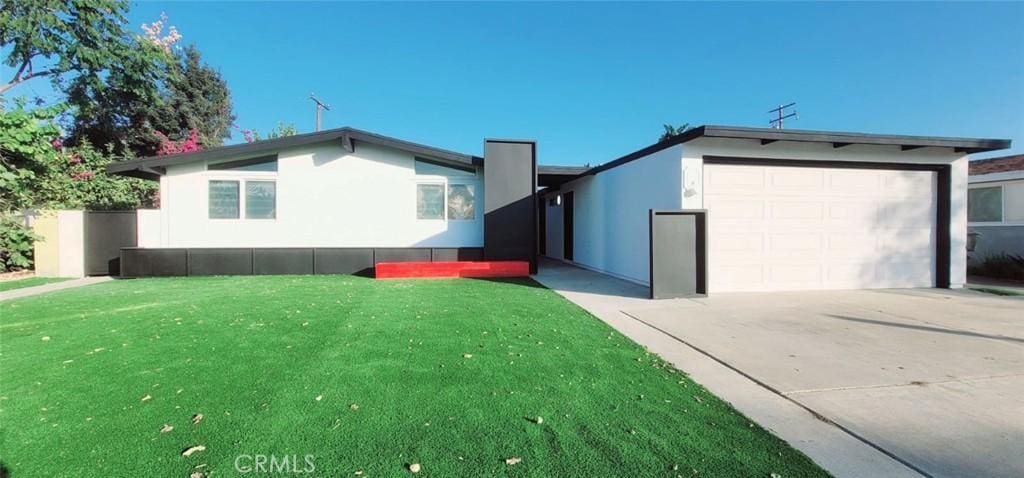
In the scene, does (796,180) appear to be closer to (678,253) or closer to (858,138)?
(858,138)

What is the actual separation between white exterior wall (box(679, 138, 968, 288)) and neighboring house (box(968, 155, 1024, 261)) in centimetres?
299

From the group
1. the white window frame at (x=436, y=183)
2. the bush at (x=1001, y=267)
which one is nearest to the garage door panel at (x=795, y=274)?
the bush at (x=1001, y=267)

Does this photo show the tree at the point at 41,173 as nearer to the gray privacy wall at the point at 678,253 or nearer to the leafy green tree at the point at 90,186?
the leafy green tree at the point at 90,186

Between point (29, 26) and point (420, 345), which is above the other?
point (29, 26)

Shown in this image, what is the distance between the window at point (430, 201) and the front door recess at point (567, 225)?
5.27 metres

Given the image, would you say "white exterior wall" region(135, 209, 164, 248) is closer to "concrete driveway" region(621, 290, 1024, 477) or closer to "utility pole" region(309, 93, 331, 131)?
"concrete driveway" region(621, 290, 1024, 477)

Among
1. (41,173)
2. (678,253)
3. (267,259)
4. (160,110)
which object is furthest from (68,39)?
(678,253)

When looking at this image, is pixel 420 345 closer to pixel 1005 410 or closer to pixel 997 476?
pixel 997 476

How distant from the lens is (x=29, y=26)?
13805 millimetres

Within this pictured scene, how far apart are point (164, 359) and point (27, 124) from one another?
1127 cm

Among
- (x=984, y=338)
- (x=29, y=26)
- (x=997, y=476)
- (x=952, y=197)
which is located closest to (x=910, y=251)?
(x=952, y=197)

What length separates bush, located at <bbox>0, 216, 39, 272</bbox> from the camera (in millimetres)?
10484

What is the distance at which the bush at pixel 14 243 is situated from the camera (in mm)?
10484

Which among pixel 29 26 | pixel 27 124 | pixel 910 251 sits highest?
pixel 29 26
